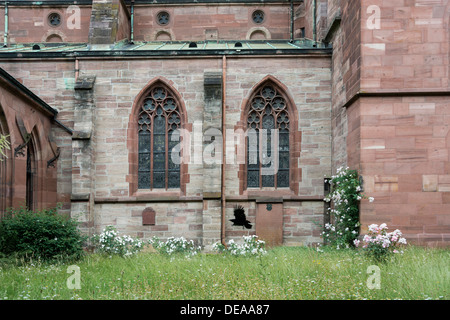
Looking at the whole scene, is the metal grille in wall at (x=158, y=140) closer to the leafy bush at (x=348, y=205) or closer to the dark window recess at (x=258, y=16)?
the leafy bush at (x=348, y=205)

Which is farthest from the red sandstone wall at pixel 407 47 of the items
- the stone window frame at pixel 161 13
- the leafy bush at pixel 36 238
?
the stone window frame at pixel 161 13

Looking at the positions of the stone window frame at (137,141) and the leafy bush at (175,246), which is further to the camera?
the stone window frame at (137,141)

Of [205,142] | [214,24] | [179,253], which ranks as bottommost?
[179,253]

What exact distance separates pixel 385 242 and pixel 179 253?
5.33m

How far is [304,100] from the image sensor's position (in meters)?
14.5

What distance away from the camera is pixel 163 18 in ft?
62.5

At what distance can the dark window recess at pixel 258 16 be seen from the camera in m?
18.9

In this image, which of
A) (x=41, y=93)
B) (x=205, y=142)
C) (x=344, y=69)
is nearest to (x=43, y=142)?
(x=41, y=93)

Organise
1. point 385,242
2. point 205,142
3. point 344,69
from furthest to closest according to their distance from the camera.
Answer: point 205,142, point 344,69, point 385,242

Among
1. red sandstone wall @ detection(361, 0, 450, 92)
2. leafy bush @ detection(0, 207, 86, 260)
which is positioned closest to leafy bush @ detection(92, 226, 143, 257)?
leafy bush @ detection(0, 207, 86, 260)

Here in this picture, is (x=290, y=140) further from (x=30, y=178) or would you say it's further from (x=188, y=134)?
(x=30, y=178)

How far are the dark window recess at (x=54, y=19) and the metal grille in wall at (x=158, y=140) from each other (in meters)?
7.10

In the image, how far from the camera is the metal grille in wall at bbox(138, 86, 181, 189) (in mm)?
14633

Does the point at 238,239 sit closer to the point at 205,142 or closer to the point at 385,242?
the point at 205,142
